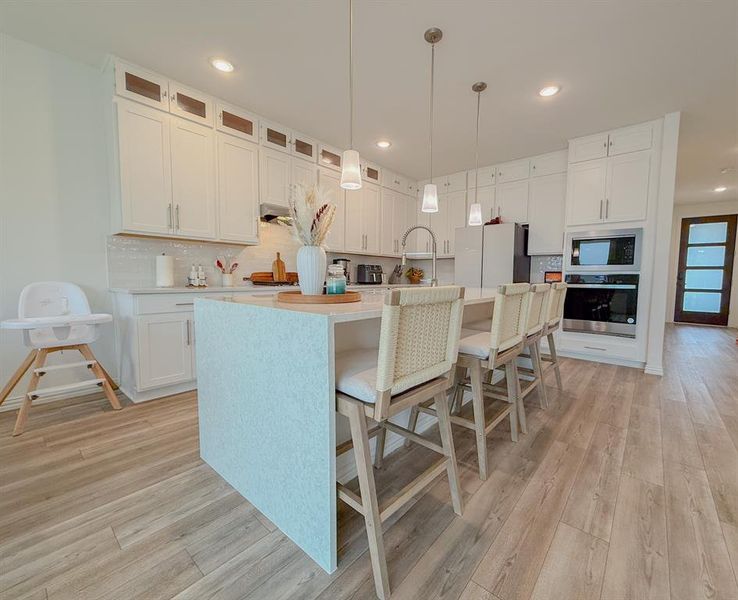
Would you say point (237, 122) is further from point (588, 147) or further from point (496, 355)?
point (588, 147)

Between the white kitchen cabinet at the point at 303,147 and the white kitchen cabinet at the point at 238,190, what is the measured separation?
48cm

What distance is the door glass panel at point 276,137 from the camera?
3.34m

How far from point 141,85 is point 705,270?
9.66 metres

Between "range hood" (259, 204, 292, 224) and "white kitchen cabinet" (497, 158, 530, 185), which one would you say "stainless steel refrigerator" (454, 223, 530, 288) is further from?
"range hood" (259, 204, 292, 224)

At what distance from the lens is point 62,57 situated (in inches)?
96.3

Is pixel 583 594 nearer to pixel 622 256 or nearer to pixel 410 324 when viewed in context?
pixel 410 324

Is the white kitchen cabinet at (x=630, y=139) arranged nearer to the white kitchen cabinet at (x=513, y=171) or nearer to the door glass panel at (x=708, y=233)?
the white kitchen cabinet at (x=513, y=171)

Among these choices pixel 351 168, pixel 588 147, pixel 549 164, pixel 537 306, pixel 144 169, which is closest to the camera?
pixel 351 168

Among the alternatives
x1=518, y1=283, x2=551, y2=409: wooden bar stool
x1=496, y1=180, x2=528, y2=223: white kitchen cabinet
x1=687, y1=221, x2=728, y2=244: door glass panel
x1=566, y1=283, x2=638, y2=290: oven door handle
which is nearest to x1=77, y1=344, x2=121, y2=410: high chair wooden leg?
x1=518, y1=283, x2=551, y2=409: wooden bar stool

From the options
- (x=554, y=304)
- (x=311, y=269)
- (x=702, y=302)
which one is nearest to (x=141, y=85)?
(x=311, y=269)

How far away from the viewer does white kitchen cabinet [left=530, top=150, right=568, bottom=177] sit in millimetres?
3990

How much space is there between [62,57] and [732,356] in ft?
25.2

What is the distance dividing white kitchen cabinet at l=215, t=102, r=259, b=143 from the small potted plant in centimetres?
313

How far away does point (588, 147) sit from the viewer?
3580 millimetres
